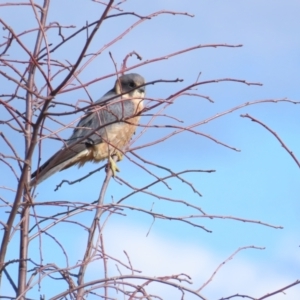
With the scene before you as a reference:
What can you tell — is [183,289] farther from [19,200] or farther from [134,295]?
[19,200]

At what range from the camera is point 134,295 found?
2.87 m

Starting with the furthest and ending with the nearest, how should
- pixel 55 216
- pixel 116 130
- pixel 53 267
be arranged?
pixel 116 130 < pixel 55 216 < pixel 53 267

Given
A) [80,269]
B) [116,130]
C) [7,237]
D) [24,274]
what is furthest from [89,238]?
[116,130]

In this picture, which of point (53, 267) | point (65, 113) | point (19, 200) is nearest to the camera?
point (65, 113)

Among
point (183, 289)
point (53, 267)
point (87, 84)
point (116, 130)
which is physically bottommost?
point (183, 289)

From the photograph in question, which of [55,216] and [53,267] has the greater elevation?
[55,216]

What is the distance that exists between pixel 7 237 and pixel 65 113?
61cm

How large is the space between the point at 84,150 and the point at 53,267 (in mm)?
4083

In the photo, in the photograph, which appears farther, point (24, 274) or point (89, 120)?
point (89, 120)

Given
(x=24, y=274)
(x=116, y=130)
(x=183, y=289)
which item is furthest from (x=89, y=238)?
(x=116, y=130)

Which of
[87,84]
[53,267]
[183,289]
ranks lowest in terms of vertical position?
[183,289]

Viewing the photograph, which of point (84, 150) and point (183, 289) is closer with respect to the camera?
point (183, 289)

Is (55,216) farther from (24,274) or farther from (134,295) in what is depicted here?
(134,295)

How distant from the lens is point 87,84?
251 cm
